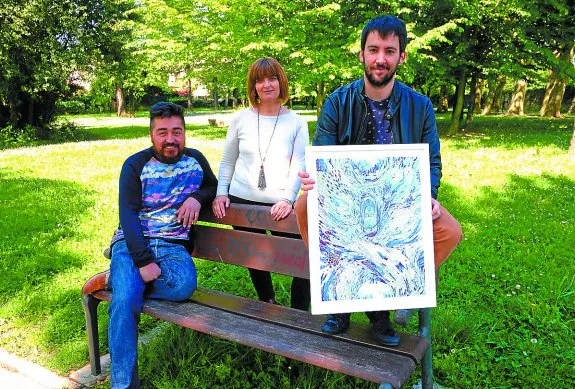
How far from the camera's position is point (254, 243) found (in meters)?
2.98

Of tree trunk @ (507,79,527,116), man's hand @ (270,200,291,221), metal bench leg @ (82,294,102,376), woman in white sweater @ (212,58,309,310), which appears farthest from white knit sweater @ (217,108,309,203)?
tree trunk @ (507,79,527,116)

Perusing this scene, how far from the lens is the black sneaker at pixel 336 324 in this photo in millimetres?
2379

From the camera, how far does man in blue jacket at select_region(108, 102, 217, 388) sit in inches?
100

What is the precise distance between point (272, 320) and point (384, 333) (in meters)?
0.64

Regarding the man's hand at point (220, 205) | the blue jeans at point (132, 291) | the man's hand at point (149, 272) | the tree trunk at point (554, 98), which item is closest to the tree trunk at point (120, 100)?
the tree trunk at point (554, 98)

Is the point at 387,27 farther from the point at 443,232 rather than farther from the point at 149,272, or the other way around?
the point at 149,272

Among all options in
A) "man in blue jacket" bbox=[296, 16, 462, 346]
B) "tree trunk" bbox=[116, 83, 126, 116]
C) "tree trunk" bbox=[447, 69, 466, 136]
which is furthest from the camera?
"tree trunk" bbox=[116, 83, 126, 116]

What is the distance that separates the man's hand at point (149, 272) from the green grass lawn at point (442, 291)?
0.62 metres

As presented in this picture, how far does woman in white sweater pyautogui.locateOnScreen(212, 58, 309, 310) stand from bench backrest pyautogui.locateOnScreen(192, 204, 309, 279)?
0.09 meters

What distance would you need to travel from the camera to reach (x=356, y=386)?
110 inches

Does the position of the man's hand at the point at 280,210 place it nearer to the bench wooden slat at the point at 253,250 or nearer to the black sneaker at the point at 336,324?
the bench wooden slat at the point at 253,250

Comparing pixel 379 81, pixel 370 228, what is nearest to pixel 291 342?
pixel 370 228

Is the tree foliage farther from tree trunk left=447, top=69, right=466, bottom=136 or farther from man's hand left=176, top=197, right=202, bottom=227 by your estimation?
man's hand left=176, top=197, right=202, bottom=227

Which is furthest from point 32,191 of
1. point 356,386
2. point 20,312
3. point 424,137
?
point 424,137
